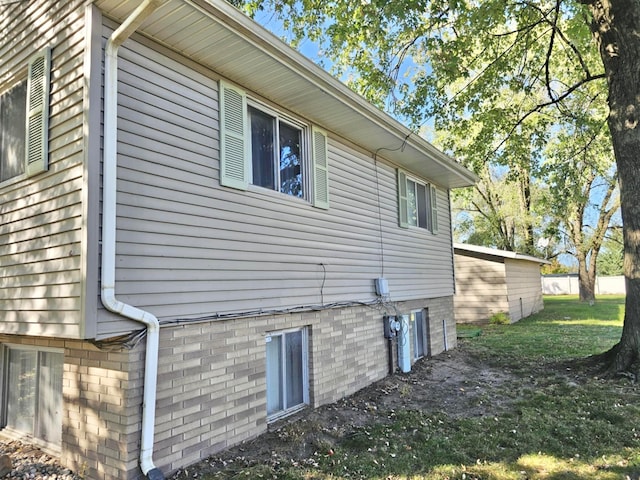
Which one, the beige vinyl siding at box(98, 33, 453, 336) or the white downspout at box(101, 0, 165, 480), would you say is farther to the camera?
the beige vinyl siding at box(98, 33, 453, 336)

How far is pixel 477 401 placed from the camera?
20.1 feet

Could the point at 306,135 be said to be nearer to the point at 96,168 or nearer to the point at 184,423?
the point at 96,168

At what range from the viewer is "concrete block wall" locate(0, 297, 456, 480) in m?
3.65

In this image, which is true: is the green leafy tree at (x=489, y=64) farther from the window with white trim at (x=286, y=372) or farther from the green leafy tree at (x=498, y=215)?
the green leafy tree at (x=498, y=215)

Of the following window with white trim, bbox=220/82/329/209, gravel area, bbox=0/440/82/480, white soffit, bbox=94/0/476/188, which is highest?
white soffit, bbox=94/0/476/188

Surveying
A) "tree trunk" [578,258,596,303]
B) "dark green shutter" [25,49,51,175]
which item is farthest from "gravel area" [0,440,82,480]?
"tree trunk" [578,258,596,303]

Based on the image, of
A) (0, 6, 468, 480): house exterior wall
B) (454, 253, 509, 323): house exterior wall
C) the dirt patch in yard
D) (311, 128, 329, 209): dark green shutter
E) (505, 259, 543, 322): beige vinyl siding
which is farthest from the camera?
(505, 259, 543, 322): beige vinyl siding

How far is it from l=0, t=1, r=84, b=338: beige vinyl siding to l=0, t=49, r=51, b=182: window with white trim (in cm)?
9

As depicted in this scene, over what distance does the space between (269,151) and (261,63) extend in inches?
45.6

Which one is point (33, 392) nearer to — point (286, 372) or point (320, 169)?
point (286, 372)

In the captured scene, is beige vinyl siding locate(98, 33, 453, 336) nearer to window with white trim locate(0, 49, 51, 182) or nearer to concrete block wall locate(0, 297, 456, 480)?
concrete block wall locate(0, 297, 456, 480)

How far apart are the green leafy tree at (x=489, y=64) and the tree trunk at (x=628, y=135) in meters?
0.02

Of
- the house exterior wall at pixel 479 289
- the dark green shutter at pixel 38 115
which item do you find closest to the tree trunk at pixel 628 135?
the dark green shutter at pixel 38 115

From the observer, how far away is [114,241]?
3.59m
